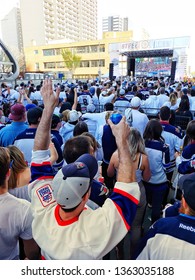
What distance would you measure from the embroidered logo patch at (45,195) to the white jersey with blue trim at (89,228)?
7cm

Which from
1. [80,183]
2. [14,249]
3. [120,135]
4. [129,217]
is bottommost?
[14,249]

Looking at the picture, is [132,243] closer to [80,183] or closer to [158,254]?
[158,254]

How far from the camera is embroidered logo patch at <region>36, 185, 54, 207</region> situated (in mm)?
1483

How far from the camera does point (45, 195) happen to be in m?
1.53

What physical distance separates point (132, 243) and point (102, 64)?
203ft

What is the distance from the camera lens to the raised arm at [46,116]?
1691 millimetres

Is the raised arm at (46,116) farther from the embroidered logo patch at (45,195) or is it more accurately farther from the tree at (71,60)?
the tree at (71,60)

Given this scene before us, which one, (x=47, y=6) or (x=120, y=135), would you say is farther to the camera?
(x=47, y=6)

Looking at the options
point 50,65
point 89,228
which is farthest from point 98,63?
point 89,228

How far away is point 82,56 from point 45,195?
223 feet

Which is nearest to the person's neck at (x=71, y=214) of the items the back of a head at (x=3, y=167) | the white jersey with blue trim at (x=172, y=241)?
the white jersey with blue trim at (x=172, y=241)

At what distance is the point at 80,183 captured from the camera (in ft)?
4.12

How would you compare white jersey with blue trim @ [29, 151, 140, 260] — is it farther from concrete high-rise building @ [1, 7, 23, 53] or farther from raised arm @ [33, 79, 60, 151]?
concrete high-rise building @ [1, 7, 23, 53]

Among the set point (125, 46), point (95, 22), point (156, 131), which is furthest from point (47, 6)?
point (156, 131)
